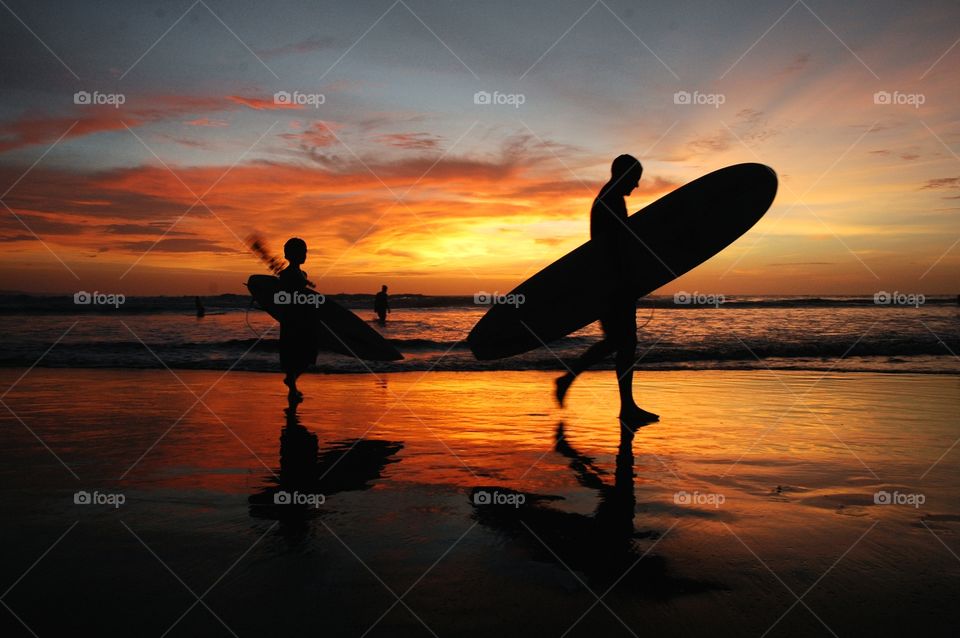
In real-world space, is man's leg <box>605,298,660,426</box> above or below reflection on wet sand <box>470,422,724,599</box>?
above

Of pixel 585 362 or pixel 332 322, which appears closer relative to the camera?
pixel 585 362

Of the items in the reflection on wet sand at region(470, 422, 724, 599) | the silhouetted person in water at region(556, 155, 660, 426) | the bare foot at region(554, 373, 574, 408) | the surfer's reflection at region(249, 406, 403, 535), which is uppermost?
the silhouetted person in water at region(556, 155, 660, 426)

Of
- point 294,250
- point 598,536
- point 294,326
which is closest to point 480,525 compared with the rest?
point 598,536

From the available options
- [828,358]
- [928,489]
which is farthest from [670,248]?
[828,358]

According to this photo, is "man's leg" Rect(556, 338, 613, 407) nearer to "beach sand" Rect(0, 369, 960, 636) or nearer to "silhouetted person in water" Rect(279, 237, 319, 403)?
"beach sand" Rect(0, 369, 960, 636)

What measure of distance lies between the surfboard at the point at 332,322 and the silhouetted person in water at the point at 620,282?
2.97 meters

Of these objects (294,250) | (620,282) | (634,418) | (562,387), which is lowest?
(634,418)

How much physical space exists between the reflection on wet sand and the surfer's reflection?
84 centimetres

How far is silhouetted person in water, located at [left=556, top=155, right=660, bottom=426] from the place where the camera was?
213 inches

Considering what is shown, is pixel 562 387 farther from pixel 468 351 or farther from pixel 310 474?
pixel 468 351

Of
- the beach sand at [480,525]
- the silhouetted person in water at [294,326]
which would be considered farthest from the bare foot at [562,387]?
the silhouetted person in water at [294,326]

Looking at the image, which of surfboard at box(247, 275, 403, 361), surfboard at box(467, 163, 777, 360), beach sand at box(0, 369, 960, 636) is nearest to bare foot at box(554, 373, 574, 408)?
beach sand at box(0, 369, 960, 636)

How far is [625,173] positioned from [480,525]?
337 cm

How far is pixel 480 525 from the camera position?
3164mm
